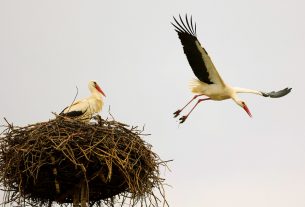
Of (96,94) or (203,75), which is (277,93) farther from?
(96,94)

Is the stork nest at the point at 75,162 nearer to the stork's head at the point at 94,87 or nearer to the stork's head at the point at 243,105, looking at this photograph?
the stork's head at the point at 94,87

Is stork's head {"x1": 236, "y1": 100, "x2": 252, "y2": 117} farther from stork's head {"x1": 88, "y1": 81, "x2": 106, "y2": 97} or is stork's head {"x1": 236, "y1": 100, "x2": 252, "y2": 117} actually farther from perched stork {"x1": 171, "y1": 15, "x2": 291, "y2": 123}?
stork's head {"x1": 88, "y1": 81, "x2": 106, "y2": 97}

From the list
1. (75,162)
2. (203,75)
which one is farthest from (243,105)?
(75,162)

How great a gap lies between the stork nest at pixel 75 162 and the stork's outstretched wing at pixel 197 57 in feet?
10.8

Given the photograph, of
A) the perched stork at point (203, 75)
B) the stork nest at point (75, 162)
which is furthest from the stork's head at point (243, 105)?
the stork nest at point (75, 162)

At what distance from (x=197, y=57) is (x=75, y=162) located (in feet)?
14.9

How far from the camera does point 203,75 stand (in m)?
11.5

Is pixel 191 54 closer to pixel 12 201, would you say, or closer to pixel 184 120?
pixel 184 120

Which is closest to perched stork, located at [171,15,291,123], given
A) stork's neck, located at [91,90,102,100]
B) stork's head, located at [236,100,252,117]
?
stork's head, located at [236,100,252,117]

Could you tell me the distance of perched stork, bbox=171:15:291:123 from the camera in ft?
35.3

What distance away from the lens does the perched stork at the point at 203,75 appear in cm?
1077

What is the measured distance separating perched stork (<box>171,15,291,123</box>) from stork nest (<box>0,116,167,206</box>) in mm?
3313

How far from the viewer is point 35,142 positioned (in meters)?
7.29

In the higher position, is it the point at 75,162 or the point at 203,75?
the point at 203,75
